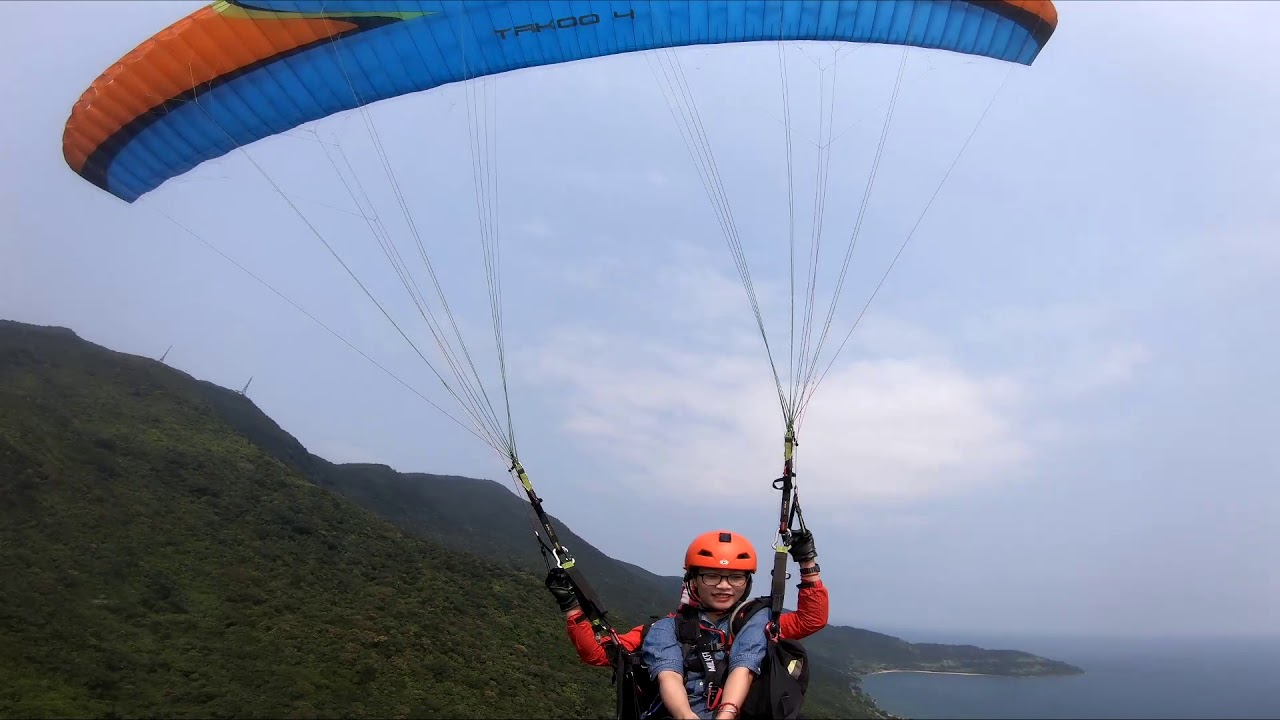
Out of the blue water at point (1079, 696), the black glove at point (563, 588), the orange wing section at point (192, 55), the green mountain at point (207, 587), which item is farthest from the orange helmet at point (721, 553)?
the blue water at point (1079, 696)

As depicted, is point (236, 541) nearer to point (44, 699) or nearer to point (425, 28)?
point (44, 699)

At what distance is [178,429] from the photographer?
4294 centimetres

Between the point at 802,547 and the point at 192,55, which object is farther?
the point at 192,55

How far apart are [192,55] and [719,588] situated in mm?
8942

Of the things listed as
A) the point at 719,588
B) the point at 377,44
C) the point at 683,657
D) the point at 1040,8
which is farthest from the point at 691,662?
the point at 1040,8

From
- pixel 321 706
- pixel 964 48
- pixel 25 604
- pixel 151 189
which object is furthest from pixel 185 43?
pixel 25 604

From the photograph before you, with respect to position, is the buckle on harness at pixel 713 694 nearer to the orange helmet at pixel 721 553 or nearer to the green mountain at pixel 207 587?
the orange helmet at pixel 721 553

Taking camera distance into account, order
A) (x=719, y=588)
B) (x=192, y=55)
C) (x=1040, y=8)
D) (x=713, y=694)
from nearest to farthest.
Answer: (x=713, y=694), (x=719, y=588), (x=192, y=55), (x=1040, y=8)

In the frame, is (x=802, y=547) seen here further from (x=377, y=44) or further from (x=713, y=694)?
(x=377, y=44)

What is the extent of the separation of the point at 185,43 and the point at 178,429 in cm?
4159

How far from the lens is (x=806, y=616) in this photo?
4.50 meters

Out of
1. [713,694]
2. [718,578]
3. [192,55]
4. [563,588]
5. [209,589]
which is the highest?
[192,55]

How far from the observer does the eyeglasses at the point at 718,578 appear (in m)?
4.25

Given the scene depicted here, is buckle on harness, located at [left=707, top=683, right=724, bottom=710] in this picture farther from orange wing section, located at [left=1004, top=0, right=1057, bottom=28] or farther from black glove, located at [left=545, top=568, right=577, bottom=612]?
orange wing section, located at [left=1004, top=0, right=1057, bottom=28]
